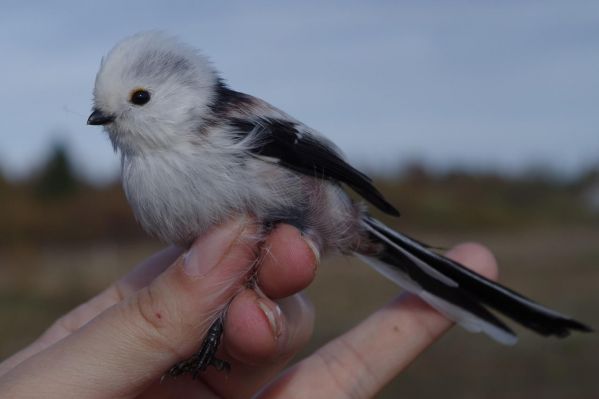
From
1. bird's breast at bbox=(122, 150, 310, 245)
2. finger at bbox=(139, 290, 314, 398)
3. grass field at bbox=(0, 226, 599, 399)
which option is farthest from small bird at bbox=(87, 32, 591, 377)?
grass field at bbox=(0, 226, 599, 399)

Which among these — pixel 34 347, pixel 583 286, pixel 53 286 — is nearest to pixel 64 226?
pixel 53 286

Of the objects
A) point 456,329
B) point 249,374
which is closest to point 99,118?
point 249,374

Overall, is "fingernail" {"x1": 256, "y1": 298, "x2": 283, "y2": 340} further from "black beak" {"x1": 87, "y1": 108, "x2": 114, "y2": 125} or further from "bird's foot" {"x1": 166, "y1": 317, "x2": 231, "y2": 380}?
"black beak" {"x1": 87, "y1": 108, "x2": 114, "y2": 125}

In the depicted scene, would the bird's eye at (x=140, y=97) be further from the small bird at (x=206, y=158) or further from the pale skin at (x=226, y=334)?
the pale skin at (x=226, y=334)

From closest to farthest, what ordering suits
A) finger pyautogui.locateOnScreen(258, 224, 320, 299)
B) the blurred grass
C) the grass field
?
finger pyautogui.locateOnScreen(258, 224, 320, 299) < the grass field < the blurred grass

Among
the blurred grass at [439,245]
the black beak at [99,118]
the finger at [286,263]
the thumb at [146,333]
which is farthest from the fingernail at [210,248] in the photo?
the blurred grass at [439,245]

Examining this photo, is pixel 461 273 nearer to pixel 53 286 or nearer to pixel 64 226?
pixel 53 286
